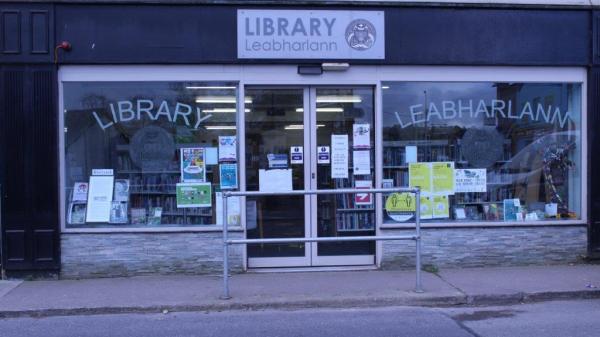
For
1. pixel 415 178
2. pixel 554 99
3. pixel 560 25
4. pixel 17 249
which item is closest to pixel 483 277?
pixel 415 178

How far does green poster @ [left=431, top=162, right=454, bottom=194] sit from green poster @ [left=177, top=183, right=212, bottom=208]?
10.8 feet

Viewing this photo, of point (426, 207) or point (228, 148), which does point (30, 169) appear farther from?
point (426, 207)

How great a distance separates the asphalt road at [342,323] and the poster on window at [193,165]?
2416mm

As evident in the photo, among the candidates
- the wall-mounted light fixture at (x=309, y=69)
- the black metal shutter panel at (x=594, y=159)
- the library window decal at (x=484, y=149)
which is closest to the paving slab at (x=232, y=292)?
the library window decal at (x=484, y=149)

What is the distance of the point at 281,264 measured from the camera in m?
8.61

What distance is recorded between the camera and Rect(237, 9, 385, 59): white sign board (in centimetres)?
833

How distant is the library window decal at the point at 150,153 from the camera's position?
27.7 feet

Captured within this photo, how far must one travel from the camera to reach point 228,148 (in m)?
8.52

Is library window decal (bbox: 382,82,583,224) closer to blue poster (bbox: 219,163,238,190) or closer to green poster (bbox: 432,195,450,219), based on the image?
green poster (bbox: 432,195,450,219)

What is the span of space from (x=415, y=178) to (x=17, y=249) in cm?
562

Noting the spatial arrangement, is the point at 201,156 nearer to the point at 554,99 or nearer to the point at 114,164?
the point at 114,164

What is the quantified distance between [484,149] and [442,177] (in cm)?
77

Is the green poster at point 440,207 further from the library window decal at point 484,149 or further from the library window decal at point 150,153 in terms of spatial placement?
the library window decal at point 150,153

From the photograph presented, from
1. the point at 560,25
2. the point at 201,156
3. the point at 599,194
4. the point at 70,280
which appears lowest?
the point at 70,280
